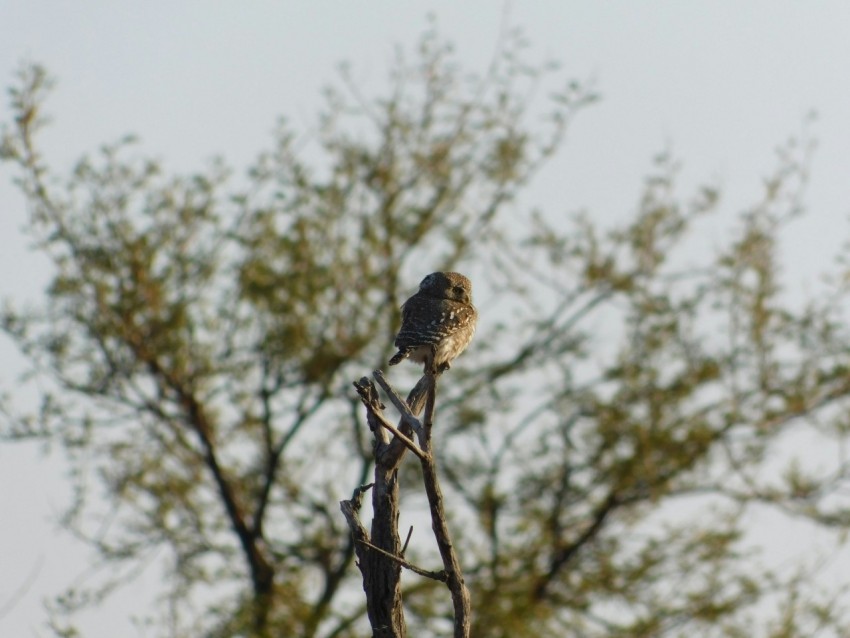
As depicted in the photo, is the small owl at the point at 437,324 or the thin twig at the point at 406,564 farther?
the small owl at the point at 437,324

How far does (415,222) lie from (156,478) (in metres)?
3.94

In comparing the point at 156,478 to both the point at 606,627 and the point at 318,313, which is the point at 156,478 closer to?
the point at 318,313

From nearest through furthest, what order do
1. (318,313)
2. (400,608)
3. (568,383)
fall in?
(400,608) → (318,313) → (568,383)

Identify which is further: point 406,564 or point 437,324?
point 437,324

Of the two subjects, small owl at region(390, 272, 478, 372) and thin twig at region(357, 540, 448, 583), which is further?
small owl at region(390, 272, 478, 372)

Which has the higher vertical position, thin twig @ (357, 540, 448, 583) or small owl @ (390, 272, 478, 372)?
small owl @ (390, 272, 478, 372)

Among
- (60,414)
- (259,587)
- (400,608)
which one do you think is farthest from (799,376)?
(400,608)

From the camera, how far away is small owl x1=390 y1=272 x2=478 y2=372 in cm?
723

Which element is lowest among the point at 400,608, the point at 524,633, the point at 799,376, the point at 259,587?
the point at 400,608

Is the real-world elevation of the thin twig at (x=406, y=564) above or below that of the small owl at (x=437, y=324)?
below

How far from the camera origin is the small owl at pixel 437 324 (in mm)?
7227

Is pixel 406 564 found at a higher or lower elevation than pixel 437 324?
lower

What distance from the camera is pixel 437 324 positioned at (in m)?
7.45

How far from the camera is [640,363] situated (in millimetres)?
15391
